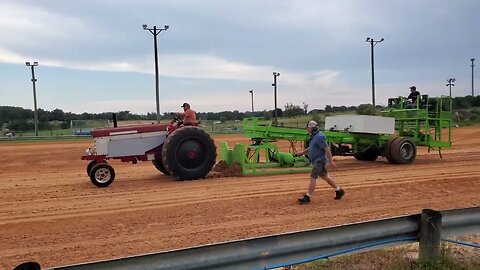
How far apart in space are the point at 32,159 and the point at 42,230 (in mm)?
15458

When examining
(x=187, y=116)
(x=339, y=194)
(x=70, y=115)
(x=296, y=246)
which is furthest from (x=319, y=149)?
(x=70, y=115)

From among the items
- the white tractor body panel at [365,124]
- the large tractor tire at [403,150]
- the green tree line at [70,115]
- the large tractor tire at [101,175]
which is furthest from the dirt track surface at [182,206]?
the green tree line at [70,115]

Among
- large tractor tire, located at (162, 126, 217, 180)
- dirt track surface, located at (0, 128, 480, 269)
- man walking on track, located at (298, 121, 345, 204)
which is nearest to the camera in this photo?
dirt track surface, located at (0, 128, 480, 269)

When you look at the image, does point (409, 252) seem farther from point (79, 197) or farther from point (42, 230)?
point (79, 197)

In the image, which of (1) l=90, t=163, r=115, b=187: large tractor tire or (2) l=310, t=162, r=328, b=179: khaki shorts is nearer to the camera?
(2) l=310, t=162, r=328, b=179: khaki shorts

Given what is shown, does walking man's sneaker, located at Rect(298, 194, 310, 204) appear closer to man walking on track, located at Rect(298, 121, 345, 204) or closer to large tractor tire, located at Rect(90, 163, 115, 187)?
man walking on track, located at Rect(298, 121, 345, 204)

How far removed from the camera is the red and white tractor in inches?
478

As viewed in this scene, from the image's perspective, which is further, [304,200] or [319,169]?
[319,169]

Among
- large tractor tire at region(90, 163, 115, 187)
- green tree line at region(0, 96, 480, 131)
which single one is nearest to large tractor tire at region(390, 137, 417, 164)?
large tractor tire at region(90, 163, 115, 187)

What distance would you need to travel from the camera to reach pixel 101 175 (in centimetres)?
1196

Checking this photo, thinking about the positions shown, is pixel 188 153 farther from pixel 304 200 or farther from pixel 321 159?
pixel 304 200

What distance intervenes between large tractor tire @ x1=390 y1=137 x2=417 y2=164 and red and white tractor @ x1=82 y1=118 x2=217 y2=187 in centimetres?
618

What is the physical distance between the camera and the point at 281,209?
886 centimetres

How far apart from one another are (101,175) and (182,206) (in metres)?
3.49
